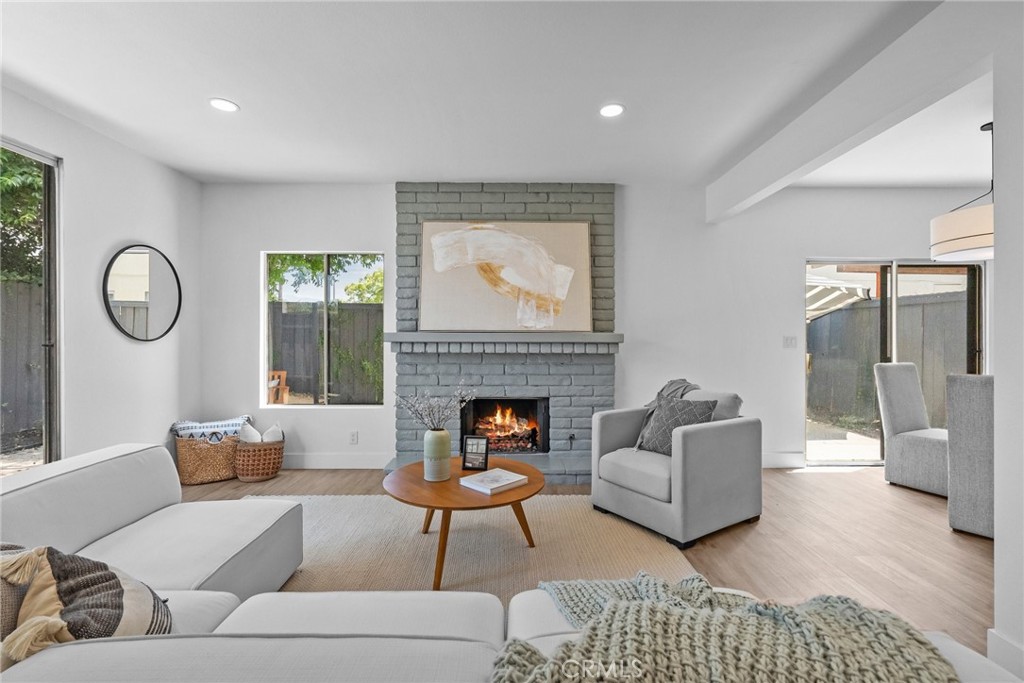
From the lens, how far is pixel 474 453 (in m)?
2.70

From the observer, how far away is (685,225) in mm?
4184

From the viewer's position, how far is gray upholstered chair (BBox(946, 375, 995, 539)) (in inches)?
106

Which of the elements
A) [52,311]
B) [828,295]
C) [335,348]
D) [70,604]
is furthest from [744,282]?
[52,311]

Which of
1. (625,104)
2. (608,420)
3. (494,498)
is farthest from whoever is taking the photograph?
(608,420)

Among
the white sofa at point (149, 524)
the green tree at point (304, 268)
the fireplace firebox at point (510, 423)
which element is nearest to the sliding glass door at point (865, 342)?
the fireplace firebox at point (510, 423)

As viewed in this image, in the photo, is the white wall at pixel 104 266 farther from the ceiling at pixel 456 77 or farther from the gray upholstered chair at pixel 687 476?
the gray upholstered chair at pixel 687 476

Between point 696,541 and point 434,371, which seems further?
point 434,371

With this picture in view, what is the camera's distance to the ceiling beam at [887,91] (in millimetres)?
1706

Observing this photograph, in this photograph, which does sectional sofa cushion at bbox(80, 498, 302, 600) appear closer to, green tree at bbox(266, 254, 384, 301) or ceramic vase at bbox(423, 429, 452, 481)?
ceramic vase at bbox(423, 429, 452, 481)

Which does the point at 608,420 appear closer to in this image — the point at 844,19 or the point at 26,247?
the point at 844,19

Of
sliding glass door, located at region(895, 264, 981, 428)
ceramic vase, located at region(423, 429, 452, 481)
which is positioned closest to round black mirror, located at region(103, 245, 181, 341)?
ceramic vase, located at region(423, 429, 452, 481)

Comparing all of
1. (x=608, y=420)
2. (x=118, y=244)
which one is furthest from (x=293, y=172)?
(x=608, y=420)

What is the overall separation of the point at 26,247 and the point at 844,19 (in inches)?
163

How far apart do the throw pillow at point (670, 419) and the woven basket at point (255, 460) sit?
2.81 m
